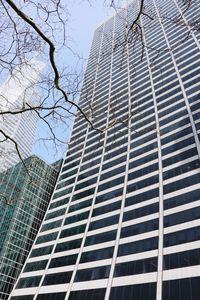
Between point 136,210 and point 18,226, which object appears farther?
point 18,226

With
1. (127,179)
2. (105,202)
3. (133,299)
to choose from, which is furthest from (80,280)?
(127,179)

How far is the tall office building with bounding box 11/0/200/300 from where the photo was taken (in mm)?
39312

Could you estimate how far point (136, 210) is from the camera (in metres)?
51.3

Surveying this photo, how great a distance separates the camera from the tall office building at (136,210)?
39312mm

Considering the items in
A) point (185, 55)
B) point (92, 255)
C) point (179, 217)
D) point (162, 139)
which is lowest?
point (92, 255)

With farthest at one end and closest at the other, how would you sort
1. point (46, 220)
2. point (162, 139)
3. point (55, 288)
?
point (46, 220)
point (162, 139)
point (55, 288)

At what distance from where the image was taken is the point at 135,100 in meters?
82.9

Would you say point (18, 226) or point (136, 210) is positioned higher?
point (18, 226)

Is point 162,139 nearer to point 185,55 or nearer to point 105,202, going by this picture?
point 105,202

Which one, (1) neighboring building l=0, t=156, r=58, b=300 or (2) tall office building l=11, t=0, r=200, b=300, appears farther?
(1) neighboring building l=0, t=156, r=58, b=300

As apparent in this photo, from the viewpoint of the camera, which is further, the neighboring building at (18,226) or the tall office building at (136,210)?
the neighboring building at (18,226)

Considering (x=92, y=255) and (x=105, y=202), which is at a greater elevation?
(x=105, y=202)

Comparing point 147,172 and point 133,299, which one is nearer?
point 133,299

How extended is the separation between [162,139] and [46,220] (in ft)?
107
